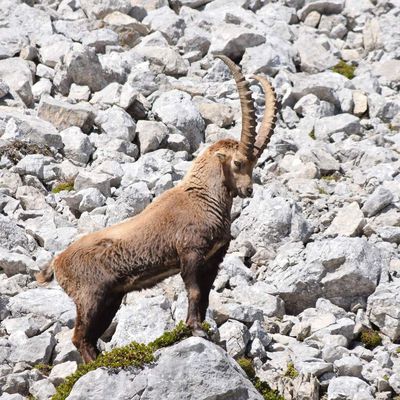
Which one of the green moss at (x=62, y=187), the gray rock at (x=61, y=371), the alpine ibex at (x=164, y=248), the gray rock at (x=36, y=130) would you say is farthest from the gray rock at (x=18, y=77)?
the gray rock at (x=61, y=371)

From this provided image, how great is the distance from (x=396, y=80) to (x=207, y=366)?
56.5 ft

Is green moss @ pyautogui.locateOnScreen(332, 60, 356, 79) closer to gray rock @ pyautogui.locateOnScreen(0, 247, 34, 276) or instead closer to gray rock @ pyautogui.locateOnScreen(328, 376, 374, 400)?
gray rock @ pyautogui.locateOnScreen(0, 247, 34, 276)

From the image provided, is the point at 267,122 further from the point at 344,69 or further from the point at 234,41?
the point at 344,69

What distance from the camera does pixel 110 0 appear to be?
30.1m

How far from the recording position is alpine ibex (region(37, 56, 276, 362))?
1310cm

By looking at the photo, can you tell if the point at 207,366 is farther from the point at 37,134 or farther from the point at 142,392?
the point at 37,134

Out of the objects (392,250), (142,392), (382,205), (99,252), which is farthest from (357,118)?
(142,392)

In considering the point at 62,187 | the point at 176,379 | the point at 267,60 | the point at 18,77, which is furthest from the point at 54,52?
the point at 176,379

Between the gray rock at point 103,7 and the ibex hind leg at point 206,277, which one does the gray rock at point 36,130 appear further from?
the ibex hind leg at point 206,277

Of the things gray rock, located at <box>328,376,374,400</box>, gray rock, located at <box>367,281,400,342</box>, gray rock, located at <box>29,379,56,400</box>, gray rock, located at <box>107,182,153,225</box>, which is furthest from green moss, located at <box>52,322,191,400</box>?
gray rock, located at <box>107,182,153,225</box>

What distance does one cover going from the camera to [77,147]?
2244 cm

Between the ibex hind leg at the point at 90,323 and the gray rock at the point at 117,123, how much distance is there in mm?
9790

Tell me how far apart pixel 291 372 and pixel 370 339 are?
197 centimetres

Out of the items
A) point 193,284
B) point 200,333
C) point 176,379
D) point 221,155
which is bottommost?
point 176,379
